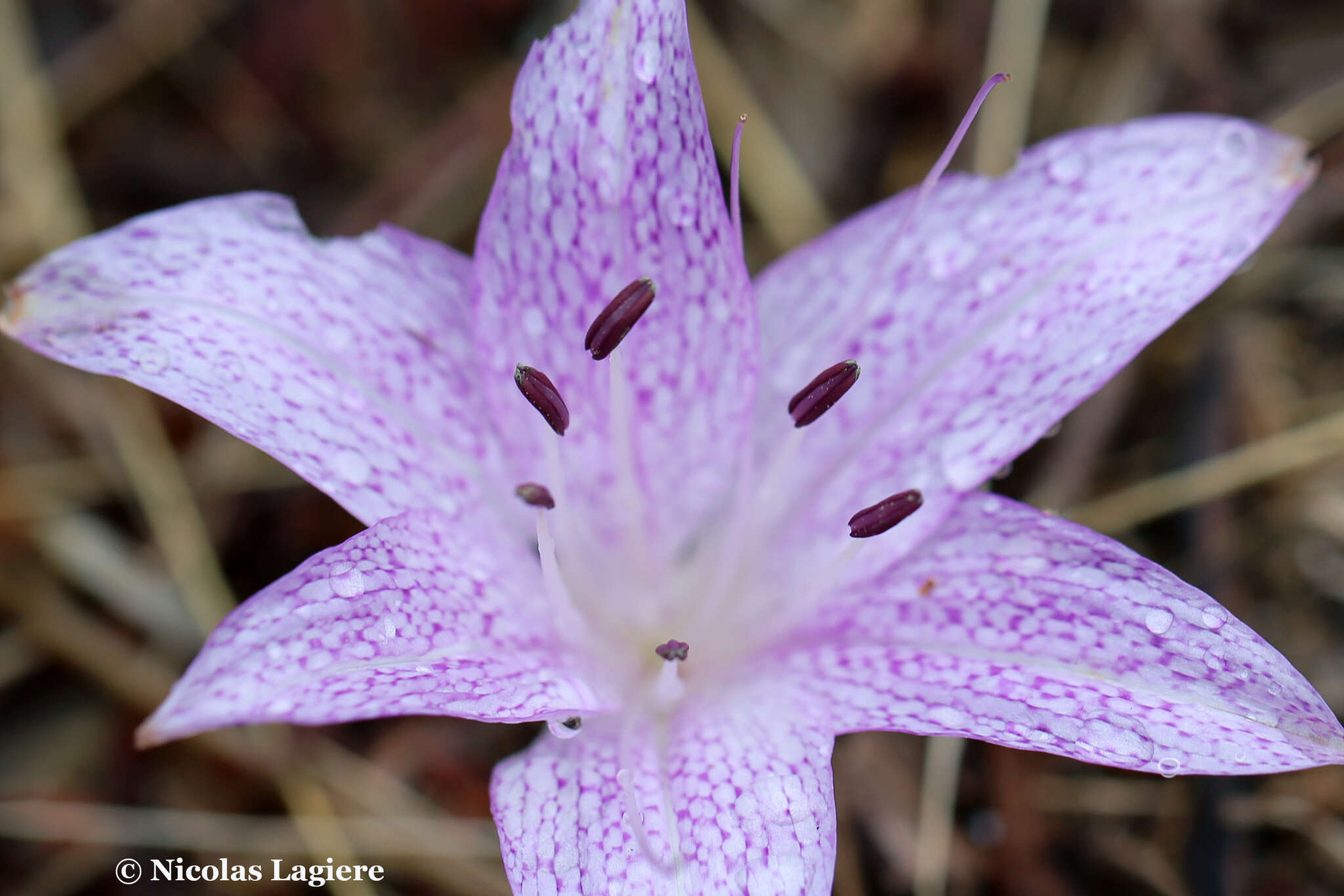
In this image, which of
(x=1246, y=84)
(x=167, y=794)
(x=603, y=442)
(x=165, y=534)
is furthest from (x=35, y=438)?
(x=1246, y=84)

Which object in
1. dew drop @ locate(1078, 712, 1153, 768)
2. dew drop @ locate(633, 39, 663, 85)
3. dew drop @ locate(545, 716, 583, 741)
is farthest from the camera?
dew drop @ locate(633, 39, 663, 85)

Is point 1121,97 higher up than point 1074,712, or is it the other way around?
point 1121,97

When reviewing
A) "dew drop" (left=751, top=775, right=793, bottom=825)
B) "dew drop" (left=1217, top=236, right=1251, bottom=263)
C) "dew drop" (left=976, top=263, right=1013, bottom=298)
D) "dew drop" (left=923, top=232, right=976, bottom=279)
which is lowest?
"dew drop" (left=751, top=775, right=793, bottom=825)

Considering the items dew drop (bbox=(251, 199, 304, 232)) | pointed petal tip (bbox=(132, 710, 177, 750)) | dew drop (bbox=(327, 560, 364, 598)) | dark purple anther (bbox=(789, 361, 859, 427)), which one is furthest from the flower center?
pointed petal tip (bbox=(132, 710, 177, 750))

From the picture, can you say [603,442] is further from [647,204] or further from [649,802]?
[649,802]

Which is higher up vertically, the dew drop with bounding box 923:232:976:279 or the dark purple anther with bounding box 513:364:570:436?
the dew drop with bounding box 923:232:976:279

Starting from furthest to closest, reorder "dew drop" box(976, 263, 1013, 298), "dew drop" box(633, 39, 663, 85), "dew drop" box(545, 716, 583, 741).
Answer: "dew drop" box(976, 263, 1013, 298) → "dew drop" box(633, 39, 663, 85) → "dew drop" box(545, 716, 583, 741)

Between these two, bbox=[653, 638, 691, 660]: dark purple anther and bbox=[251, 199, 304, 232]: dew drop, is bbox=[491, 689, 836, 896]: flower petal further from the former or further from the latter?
bbox=[251, 199, 304, 232]: dew drop

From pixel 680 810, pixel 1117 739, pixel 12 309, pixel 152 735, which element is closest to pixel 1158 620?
pixel 1117 739

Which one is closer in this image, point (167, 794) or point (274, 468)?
point (167, 794)
